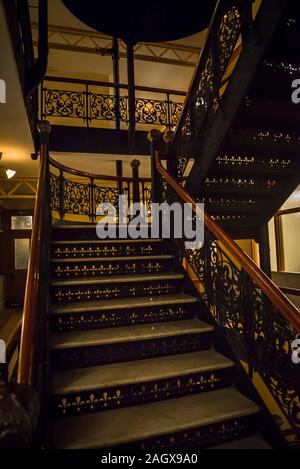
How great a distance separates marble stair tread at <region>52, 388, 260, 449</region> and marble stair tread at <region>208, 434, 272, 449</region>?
170mm

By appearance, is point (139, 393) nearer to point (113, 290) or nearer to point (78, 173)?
point (113, 290)

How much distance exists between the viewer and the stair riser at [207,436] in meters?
1.80

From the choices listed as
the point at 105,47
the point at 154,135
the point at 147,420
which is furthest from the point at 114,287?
the point at 105,47

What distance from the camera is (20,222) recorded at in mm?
9328

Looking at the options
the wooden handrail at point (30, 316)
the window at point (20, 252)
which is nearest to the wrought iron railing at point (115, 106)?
the window at point (20, 252)

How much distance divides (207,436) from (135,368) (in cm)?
66

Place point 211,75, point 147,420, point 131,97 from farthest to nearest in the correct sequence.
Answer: point 131,97 < point 211,75 < point 147,420

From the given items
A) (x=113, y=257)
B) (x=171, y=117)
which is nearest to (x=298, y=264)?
(x=171, y=117)

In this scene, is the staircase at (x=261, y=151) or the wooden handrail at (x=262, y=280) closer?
the wooden handrail at (x=262, y=280)

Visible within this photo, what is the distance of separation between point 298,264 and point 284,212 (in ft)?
4.87

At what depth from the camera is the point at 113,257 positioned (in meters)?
3.41

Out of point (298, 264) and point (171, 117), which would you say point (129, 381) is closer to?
point (171, 117)

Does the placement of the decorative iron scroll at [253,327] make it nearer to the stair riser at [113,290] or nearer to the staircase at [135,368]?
the staircase at [135,368]

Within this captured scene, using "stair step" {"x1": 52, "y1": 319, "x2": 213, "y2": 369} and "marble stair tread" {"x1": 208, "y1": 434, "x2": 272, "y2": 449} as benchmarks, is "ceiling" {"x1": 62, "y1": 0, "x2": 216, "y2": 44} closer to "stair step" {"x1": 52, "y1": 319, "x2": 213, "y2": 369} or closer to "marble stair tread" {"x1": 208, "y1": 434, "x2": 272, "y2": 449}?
"stair step" {"x1": 52, "y1": 319, "x2": 213, "y2": 369}
